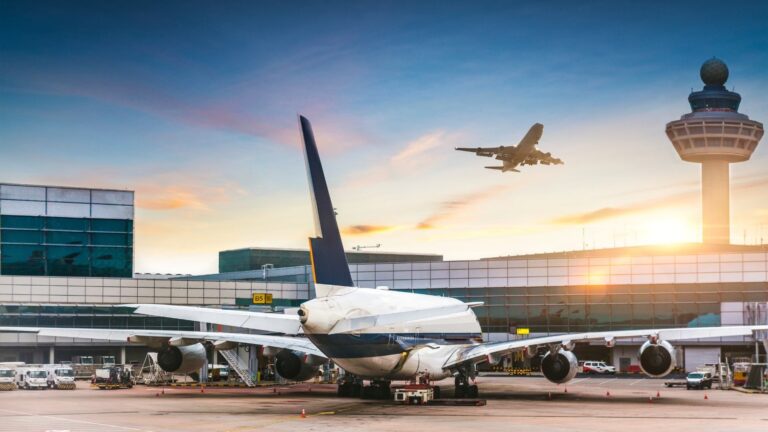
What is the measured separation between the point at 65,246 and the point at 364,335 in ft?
182

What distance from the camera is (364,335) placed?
4462cm

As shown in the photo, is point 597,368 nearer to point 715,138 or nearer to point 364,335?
point 364,335

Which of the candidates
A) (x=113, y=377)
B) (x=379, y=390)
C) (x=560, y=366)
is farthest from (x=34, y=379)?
(x=560, y=366)

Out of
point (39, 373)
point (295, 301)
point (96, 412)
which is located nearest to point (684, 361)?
point (295, 301)

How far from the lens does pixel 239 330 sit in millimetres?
76875

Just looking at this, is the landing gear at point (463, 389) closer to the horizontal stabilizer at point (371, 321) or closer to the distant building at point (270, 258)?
the horizontal stabilizer at point (371, 321)

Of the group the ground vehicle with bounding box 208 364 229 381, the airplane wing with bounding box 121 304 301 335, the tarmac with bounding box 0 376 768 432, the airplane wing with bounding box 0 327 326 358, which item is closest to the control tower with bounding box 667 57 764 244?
the ground vehicle with bounding box 208 364 229 381

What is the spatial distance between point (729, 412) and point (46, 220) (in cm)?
6826

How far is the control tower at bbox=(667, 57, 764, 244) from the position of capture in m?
182

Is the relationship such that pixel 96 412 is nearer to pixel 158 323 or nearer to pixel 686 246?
pixel 158 323

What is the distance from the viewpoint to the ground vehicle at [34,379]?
63625 millimetres

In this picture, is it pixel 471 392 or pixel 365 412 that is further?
pixel 471 392

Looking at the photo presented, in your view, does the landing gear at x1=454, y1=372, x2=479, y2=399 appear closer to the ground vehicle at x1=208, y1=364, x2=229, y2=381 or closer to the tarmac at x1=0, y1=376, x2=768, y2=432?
the tarmac at x1=0, y1=376, x2=768, y2=432

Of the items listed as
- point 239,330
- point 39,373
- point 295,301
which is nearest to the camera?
point 39,373
